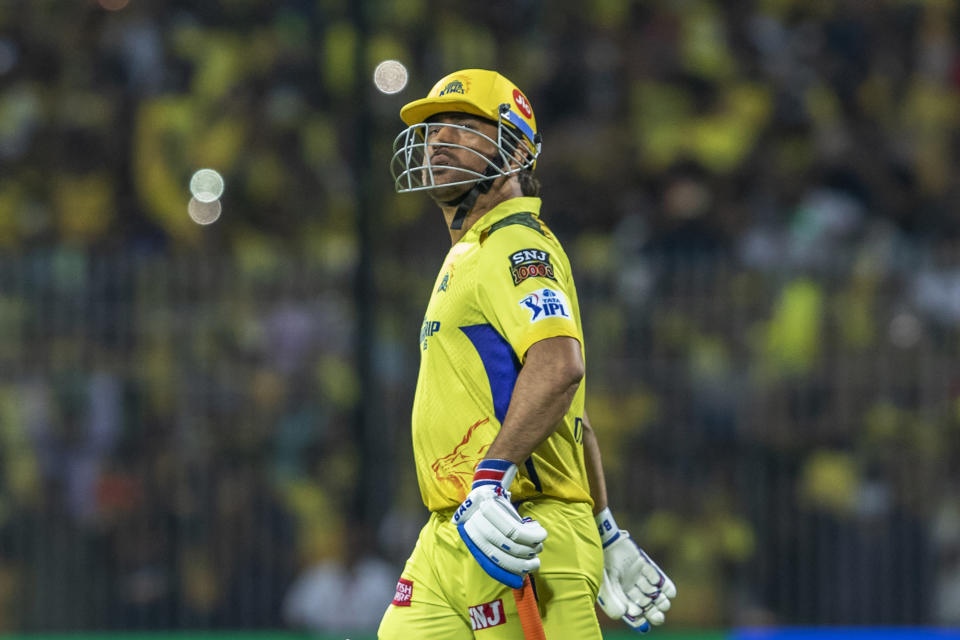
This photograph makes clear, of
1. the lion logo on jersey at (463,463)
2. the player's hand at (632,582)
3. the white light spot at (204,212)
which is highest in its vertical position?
the white light spot at (204,212)

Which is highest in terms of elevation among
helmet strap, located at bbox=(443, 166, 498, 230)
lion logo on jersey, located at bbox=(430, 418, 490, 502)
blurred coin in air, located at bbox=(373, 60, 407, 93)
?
blurred coin in air, located at bbox=(373, 60, 407, 93)

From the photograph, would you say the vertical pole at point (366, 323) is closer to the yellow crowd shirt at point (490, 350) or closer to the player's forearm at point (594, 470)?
the player's forearm at point (594, 470)

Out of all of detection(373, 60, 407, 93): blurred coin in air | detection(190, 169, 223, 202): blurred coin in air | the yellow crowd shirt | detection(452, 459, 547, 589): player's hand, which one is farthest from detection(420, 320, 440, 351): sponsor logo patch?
detection(190, 169, 223, 202): blurred coin in air

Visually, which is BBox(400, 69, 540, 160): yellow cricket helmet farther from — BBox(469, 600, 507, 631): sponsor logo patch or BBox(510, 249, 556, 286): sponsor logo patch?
BBox(469, 600, 507, 631): sponsor logo patch

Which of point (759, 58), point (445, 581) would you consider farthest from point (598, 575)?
point (759, 58)

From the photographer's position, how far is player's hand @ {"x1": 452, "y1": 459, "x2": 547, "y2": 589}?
391cm

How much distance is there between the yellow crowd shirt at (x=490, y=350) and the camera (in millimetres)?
4164

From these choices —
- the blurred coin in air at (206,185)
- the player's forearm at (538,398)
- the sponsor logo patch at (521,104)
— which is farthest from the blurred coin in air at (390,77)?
the player's forearm at (538,398)

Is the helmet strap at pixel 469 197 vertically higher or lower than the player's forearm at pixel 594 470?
higher

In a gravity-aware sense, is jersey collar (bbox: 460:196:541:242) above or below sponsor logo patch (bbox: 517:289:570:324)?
above

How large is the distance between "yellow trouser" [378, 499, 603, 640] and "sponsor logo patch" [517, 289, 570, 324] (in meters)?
0.60

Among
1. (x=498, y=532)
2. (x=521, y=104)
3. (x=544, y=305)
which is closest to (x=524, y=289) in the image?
(x=544, y=305)

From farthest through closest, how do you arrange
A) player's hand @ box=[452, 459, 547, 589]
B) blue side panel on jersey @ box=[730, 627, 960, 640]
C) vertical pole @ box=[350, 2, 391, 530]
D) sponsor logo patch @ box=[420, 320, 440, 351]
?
1. vertical pole @ box=[350, 2, 391, 530]
2. blue side panel on jersey @ box=[730, 627, 960, 640]
3. sponsor logo patch @ box=[420, 320, 440, 351]
4. player's hand @ box=[452, 459, 547, 589]

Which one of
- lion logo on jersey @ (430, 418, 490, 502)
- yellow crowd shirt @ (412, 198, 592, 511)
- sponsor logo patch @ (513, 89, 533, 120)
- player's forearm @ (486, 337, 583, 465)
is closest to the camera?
player's forearm @ (486, 337, 583, 465)
